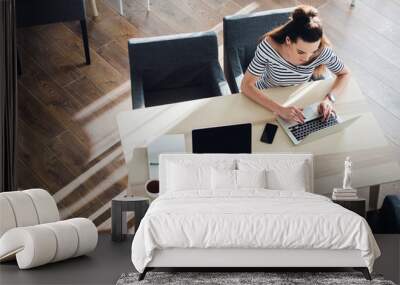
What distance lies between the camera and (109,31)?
21.8 feet

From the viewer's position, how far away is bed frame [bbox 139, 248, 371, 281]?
4.91 meters

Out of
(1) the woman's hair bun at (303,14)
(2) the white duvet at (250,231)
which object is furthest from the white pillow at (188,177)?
(1) the woman's hair bun at (303,14)

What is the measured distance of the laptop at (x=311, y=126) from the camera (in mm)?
6387

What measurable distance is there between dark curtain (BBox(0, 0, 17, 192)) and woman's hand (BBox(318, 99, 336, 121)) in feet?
8.72

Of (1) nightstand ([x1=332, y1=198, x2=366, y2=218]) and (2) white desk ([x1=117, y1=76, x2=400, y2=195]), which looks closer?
(1) nightstand ([x1=332, y1=198, x2=366, y2=218])

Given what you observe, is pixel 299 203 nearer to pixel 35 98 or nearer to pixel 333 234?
pixel 333 234

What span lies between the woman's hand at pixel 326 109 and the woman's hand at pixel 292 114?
0.58 feet

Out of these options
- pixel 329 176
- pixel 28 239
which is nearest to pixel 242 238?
pixel 28 239

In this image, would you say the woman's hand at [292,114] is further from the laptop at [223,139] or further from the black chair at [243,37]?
the black chair at [243,37]

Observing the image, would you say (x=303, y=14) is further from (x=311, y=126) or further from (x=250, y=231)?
(x=250, y=231)

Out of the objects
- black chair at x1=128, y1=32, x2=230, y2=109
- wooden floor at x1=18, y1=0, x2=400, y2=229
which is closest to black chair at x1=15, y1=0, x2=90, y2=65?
wooden floor at x1=18, y1=0, x2=400, y2=229

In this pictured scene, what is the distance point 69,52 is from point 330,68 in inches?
92.1

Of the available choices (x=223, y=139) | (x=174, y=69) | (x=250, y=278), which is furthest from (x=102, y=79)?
(x=250, y=278)

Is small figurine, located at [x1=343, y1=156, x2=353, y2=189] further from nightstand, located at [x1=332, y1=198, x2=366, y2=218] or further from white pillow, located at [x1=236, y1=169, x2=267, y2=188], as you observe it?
white pillow, located at [x1=236, y1=169, x2=267, y2=188]
